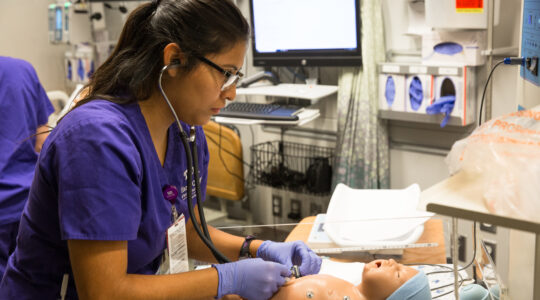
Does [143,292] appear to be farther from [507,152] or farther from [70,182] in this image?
[507,152]

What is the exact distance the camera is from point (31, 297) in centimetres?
128

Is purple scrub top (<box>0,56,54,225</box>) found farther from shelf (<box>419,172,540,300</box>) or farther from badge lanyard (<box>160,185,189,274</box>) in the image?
shelf (<box>419,172,540,300</box>)

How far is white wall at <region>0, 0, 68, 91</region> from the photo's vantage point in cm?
440

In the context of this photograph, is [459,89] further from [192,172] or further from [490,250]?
[192,172]

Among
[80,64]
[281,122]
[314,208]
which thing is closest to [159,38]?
[281,122]

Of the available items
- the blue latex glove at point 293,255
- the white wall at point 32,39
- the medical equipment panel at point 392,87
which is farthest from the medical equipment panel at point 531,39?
the white wall at point 32,39

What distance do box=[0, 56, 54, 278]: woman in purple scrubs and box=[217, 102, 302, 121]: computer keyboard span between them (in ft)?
3.25

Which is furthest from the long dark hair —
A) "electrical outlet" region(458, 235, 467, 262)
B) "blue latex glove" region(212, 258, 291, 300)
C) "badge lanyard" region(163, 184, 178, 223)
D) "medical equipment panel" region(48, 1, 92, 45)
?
"medical equipment panel" region(48, 1, 92, 45)

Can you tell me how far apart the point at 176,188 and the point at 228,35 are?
15.7 inches

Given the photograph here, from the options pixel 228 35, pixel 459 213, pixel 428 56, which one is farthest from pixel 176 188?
pixel 428 56

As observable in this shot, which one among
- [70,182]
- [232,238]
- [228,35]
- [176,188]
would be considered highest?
[228,35]

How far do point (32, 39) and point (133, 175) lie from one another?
3887mm

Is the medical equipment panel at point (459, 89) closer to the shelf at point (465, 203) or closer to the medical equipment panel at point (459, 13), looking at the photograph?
the medical equipment panel at point (459, 13)

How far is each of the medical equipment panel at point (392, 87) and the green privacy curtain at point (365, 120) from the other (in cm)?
4
